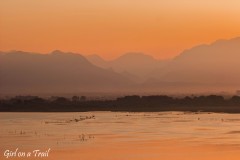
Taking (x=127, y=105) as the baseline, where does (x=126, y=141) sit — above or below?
below

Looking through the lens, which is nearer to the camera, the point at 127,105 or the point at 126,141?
the point at 126,141

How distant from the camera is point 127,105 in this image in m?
96.4

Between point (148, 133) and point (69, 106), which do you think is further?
point (69, 106)

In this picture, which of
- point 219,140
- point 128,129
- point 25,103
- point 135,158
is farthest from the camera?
point 25,103

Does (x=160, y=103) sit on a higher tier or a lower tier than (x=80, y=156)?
higher

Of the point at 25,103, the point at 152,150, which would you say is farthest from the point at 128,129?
the point at 25,103

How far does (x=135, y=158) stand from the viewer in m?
29.8

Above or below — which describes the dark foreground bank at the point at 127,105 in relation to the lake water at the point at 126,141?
above

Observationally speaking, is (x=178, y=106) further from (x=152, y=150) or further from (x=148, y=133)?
(x=152, y=150)

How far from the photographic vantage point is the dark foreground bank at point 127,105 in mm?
85938

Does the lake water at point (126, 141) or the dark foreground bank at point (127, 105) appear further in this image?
the dark foreground bank at point (127, 105)

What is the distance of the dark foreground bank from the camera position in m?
85.9

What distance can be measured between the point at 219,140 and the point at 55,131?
12310mm

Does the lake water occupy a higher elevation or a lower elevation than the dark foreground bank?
lower
